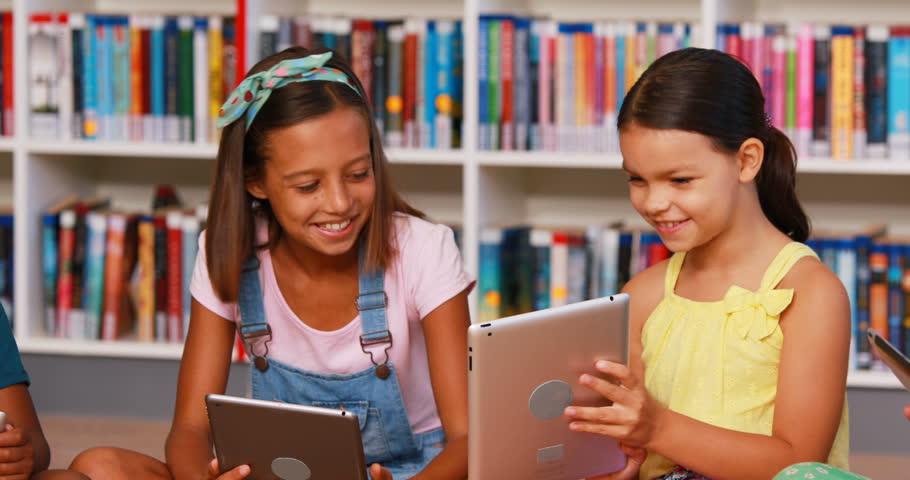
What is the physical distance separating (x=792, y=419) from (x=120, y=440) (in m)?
1.63

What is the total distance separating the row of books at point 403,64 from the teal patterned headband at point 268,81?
926mm

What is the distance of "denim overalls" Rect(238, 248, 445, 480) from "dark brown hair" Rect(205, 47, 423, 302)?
5 centimetres

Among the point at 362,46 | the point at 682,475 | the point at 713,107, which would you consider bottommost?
the point at 682,475

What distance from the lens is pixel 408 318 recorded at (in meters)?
1.60

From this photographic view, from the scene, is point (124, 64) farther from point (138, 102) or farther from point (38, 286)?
point (38, 286)

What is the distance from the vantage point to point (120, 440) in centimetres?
250

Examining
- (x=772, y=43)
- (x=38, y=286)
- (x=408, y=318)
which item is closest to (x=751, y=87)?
(x=408, y=318)

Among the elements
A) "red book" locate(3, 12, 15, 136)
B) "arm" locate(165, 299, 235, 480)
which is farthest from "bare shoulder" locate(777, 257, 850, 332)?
"red book" locate(3, 12, 15, 136)

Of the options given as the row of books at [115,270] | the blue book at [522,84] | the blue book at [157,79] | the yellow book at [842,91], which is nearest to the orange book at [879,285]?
the yellow book at [842,91]

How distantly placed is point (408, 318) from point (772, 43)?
1164 mm

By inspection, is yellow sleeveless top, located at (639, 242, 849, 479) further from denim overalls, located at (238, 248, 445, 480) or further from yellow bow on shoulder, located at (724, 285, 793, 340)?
A: denim overalls, located at (238, 248, 445, 480)

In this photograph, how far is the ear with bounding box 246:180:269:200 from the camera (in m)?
1.61

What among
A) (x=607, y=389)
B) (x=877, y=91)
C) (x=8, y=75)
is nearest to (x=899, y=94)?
(x=877, y=91)

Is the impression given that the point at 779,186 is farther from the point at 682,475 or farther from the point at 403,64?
the point at 403,64
